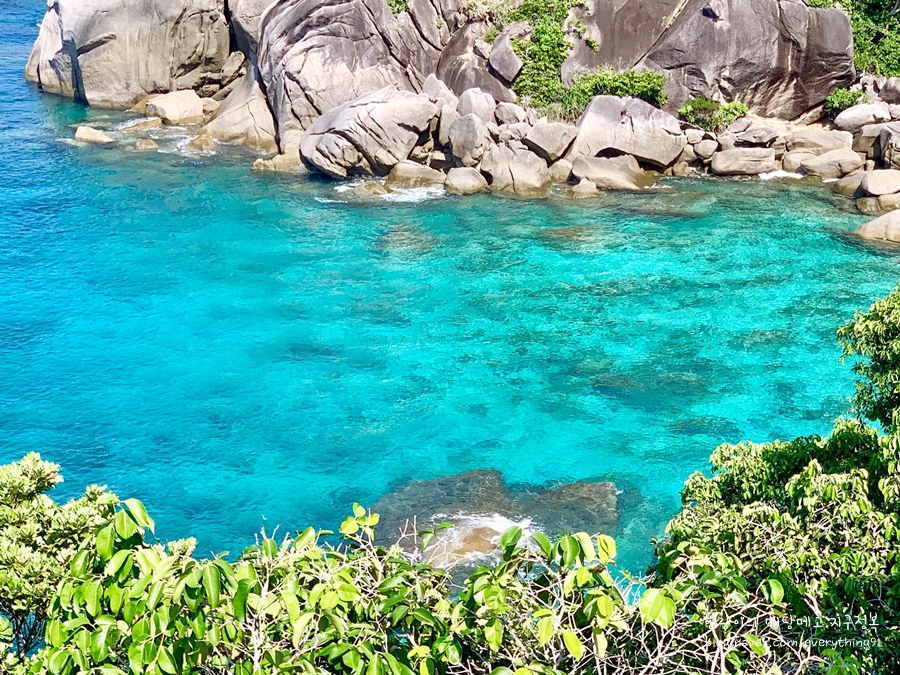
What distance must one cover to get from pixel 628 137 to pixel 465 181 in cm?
700

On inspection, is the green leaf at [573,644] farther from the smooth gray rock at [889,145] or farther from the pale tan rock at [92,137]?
A: the pale tan rock at [92,137]

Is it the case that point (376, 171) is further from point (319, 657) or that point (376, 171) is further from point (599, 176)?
point (319, 657)

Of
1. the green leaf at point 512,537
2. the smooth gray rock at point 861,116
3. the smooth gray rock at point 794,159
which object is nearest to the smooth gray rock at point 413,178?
the smooth gray rock at point 794,159

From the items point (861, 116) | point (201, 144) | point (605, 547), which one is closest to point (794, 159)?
point (861, 116)

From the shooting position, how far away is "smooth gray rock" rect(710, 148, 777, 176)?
3741cm

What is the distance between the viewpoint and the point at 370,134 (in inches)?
1459

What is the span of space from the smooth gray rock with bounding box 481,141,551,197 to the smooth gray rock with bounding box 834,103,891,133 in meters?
12.9

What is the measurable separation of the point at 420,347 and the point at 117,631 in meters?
18.7

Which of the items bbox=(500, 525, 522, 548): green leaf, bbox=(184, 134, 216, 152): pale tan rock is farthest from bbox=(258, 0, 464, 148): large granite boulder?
bbox=(500, 525, 522, 548): green leaf

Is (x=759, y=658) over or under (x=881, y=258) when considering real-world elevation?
over

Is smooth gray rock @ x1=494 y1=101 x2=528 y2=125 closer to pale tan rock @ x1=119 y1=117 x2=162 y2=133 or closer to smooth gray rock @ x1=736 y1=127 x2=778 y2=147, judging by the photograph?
smooth gray rock @ x1=736 y1=127 x2=778 y2=147

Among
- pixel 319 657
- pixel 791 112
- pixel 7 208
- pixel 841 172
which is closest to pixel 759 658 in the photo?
pixel 319 657

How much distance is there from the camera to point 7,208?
35.7 m

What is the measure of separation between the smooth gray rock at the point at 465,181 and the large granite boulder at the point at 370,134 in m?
2.48
